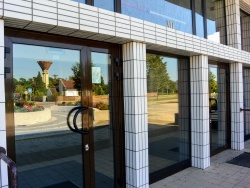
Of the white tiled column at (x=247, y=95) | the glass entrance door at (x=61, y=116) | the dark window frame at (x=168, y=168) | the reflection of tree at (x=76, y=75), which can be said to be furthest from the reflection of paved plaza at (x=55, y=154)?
the white tiled column at (x=247, y=95)

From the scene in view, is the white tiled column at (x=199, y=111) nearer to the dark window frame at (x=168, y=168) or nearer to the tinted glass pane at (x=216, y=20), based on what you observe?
the dark window frame at (x=168, y=168)

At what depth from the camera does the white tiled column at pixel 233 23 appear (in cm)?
611

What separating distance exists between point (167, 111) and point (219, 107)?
7.40 feet

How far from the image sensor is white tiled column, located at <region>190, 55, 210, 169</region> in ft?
15.8

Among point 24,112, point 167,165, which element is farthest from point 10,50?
point 167,165

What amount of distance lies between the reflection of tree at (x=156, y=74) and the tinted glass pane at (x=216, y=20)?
6.21 ft

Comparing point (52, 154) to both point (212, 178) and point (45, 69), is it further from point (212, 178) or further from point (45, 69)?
point (212, 178)

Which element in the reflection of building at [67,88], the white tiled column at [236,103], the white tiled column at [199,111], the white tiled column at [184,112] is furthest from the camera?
the white tiled column at [236,103]

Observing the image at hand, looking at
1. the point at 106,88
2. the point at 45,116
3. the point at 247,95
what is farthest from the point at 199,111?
the point at 247,95

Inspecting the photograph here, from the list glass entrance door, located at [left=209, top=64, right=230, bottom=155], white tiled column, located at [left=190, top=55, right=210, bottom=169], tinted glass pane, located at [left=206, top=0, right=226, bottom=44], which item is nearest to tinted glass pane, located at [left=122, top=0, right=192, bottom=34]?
white tiled column, located at [left=190, top=55, right=210, bottom=169]

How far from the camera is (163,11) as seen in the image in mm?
4414

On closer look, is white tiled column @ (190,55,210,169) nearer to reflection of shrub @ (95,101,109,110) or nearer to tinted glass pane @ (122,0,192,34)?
tinted glass pane @ (122,0,192,34)

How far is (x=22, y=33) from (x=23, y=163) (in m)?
1.61

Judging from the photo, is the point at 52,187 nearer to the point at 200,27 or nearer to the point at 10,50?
the point at 10,50
